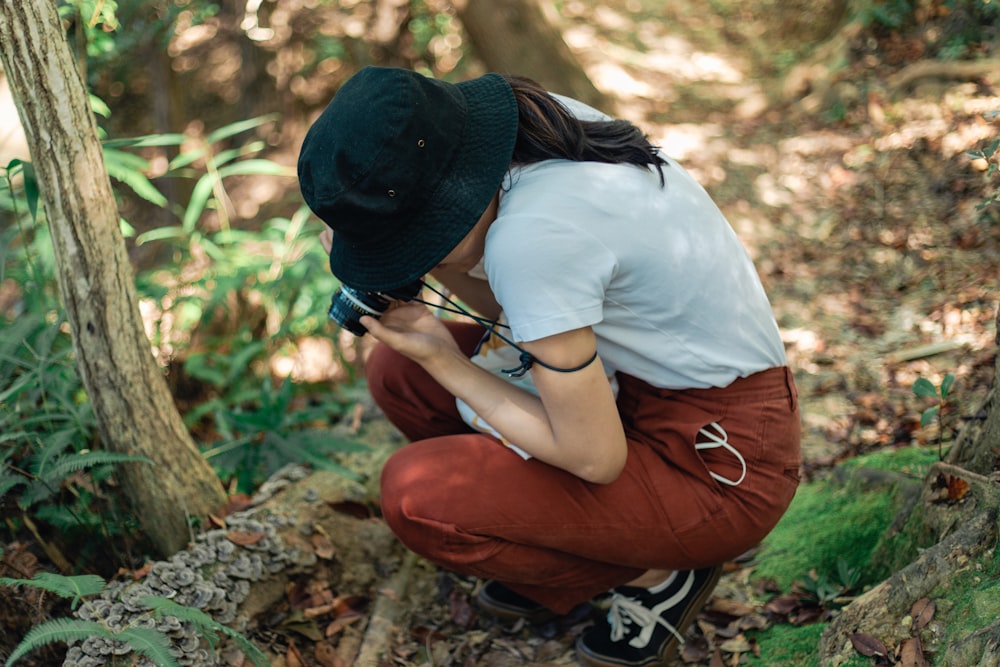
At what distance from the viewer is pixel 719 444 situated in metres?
1.96

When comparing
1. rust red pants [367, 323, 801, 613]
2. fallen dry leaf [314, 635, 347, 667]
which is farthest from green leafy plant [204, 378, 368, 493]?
rust red pants [367, 323, 801, 613]

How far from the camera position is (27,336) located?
251 cm

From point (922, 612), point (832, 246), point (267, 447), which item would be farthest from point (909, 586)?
point (832, 246)

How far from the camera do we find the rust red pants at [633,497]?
196 centimetres

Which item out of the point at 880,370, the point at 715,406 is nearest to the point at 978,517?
the point at 715,406

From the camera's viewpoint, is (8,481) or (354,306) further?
(8,481)

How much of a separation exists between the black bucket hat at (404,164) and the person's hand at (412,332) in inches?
7.1

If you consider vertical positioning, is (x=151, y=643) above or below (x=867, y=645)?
above

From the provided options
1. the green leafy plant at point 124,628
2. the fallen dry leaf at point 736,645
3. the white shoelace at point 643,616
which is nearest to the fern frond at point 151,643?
the green leafy plant at point 124,628

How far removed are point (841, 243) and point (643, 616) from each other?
9.72 ft

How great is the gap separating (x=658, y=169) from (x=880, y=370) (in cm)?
198

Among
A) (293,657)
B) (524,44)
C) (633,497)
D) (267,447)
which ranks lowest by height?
(293,657)

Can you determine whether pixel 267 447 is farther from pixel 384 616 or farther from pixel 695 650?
pixel 695 650

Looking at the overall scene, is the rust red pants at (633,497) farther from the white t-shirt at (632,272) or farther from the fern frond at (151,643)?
the fern frond at (151,643)
